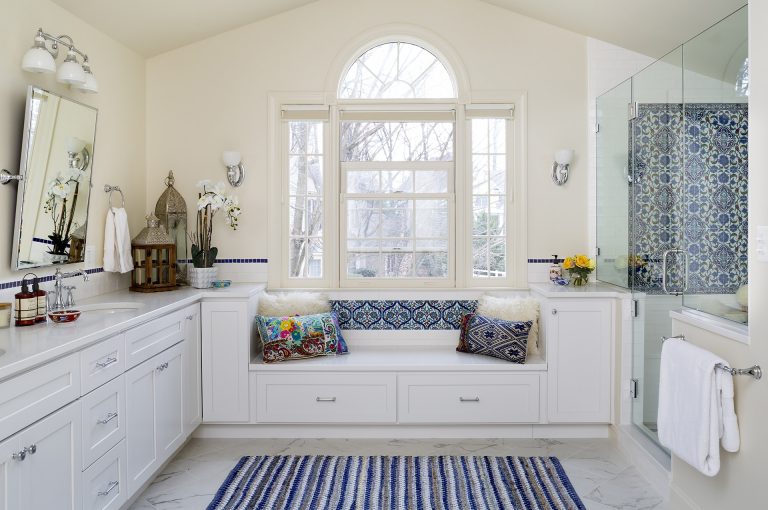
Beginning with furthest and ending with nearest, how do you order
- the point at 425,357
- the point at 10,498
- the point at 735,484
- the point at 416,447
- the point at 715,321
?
the point at 425,357 → the point at 416,447 → the point at 715,321 → the point at 735,484 → the point at 10,498

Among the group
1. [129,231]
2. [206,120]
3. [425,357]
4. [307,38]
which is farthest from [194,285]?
[307,38]

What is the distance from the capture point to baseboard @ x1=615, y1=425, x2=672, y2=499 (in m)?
2.94

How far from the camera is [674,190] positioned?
301 centimetres

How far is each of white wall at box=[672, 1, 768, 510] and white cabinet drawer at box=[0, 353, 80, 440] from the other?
2.54m

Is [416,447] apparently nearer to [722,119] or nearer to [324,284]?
[324,284]

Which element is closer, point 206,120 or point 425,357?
point 425,357

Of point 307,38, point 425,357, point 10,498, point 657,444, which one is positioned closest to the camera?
point 10,498

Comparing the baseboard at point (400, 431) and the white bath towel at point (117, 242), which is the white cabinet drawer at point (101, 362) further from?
the baseboard at point (400, 431)

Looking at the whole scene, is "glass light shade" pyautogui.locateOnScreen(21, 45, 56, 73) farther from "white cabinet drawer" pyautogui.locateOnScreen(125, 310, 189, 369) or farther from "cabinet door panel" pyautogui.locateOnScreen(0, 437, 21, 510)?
"cabinet door panel" pyautogui.locateOnScreen(0, 437, 21, 510)

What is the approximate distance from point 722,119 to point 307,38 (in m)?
2.78

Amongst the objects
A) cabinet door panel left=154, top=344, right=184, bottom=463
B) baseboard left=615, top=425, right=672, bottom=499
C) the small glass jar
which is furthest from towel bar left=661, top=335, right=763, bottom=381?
the small glass jar

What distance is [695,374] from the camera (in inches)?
91.3

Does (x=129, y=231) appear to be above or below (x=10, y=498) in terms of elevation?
above

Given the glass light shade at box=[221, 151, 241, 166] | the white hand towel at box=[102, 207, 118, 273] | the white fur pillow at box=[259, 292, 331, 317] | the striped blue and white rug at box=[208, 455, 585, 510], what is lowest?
the striped blue and white rug at box=[208, 455, 585, 510]
